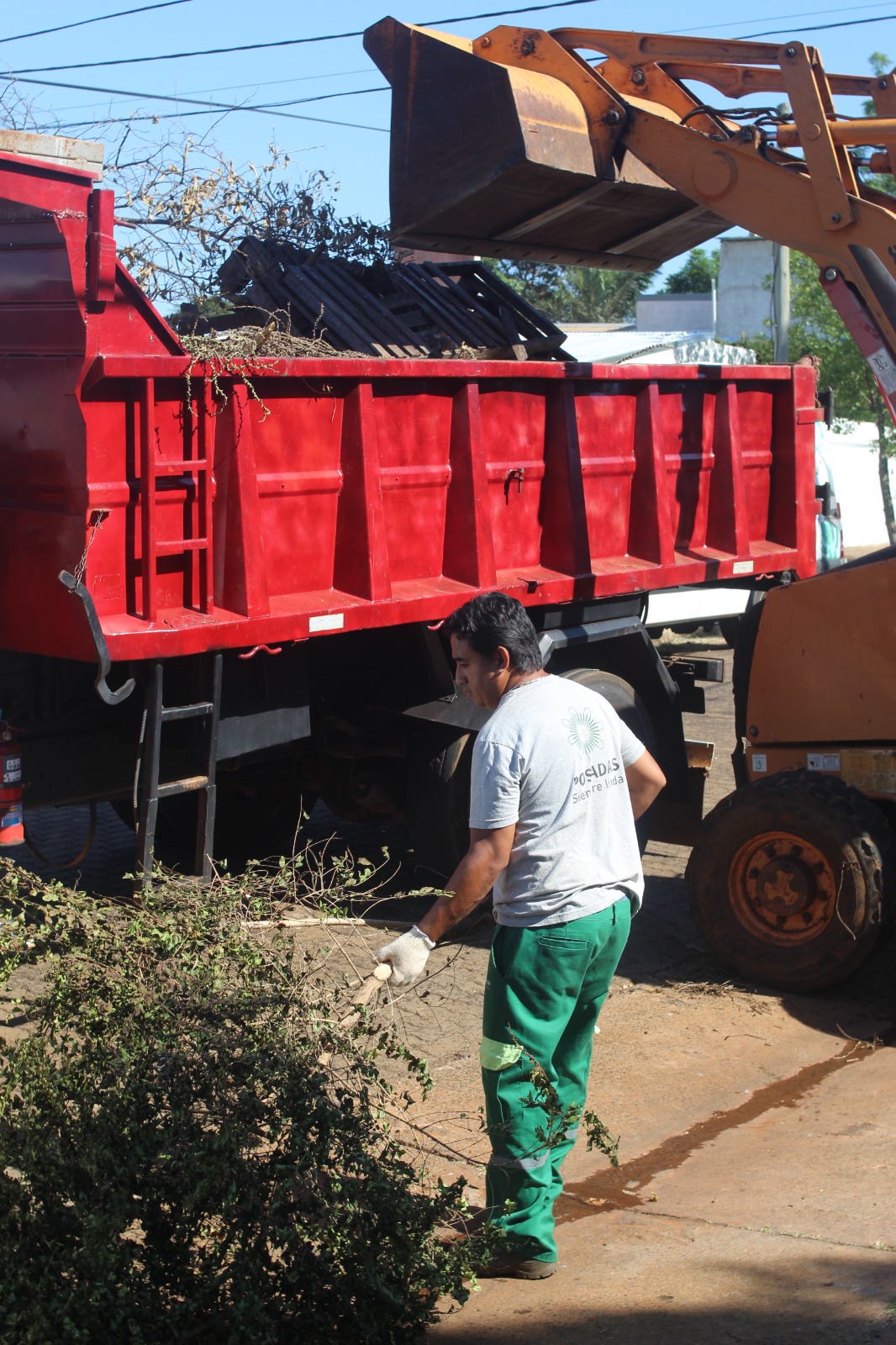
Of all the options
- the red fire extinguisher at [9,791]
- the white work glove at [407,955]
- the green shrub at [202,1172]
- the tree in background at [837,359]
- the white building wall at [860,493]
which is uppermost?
the tree in background at [837,359]

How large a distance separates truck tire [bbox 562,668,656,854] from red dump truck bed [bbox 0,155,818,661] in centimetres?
40

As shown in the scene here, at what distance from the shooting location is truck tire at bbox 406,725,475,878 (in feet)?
20.9

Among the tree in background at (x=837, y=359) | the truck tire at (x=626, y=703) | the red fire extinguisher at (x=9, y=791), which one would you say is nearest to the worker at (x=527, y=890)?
the red fire extinguisher at (x=9, y=791)

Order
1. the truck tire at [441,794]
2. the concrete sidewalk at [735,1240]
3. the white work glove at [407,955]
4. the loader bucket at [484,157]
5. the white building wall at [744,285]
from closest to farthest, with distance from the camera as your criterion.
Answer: the concrete sidewalk at [735,1240]
the white work glove at [407,955]
the truck tire at [441,794]
the loader bucket at [484,157]
the white building wall at [744,285]

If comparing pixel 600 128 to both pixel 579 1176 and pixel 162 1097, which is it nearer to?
pixel 579 1176

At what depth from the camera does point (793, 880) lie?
18.4 feet

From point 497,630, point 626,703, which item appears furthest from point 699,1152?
point 626,703

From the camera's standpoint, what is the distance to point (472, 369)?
20.3ft

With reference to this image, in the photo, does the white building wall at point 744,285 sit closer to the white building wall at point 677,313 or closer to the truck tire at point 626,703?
the white building wall at point 677,313

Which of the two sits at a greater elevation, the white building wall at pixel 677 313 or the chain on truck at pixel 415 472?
the white building wall at pixel 677 313

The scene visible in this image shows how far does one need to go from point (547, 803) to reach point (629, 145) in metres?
4.74

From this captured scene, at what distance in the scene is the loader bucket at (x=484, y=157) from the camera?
6.71 m

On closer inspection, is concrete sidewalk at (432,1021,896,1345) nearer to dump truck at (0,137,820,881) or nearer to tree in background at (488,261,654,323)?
dump truck at (0,137,820,881)

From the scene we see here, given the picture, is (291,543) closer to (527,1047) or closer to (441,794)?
(441,794)
